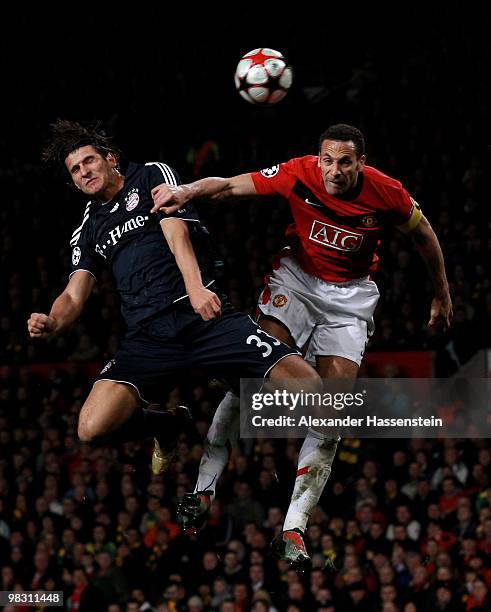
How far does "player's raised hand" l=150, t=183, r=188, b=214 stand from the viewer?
602 cm

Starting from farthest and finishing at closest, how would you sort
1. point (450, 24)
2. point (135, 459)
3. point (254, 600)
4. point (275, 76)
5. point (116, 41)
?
point (116, 41) < point (450, 24) < point (135, 459) < point (254, 600) < point (275, 76)

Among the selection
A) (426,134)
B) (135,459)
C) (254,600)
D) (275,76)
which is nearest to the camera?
(275,76)

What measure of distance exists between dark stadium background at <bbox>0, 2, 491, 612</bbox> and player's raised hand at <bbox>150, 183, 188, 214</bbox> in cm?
592

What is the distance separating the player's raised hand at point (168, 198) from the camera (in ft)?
19.7

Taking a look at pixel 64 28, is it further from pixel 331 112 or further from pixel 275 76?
pixel 275 76

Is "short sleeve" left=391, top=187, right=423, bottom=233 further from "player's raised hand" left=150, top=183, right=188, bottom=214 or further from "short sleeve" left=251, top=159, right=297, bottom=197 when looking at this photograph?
"player's raised hand" left=150, top=183, right=188, bottom=214

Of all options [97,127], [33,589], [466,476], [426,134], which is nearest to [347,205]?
[97,127]

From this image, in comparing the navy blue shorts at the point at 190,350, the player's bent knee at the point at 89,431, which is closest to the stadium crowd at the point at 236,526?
the navy blue shorts at the point at 190,350

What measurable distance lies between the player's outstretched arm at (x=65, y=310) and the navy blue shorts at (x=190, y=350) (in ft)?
1.45

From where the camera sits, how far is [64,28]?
23.4 m

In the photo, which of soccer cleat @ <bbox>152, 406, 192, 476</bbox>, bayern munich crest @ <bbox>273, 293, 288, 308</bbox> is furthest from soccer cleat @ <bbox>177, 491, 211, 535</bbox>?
bayern munich crest @ <bbox>273, 293, 288, 308</bbox>

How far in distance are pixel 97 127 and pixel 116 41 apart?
16551 millimetres

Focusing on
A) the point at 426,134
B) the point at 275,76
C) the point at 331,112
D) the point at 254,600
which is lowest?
the point at 254,600
